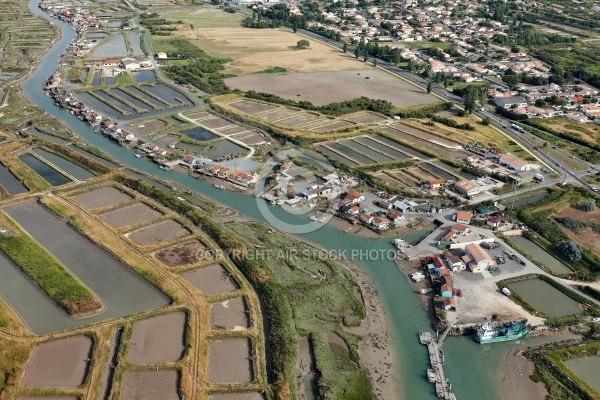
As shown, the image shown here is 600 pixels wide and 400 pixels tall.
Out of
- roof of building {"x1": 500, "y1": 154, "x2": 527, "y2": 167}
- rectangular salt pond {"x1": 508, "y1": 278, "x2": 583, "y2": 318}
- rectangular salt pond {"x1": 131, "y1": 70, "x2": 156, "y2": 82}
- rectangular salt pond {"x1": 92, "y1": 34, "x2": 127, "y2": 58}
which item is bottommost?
rectangular salt pond {"x1": 92, "y1": 34, "x2": 127, "y2": 58}

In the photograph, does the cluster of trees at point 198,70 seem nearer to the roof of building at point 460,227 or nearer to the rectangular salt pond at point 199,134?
the rectangular salt pond at point 199,134

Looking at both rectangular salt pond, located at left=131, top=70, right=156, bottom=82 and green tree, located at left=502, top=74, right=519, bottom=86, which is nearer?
rectangular salt pond, located at left=131, top=70, right=156, bottom=82

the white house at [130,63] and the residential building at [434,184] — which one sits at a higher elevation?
the residential building at [434,184]

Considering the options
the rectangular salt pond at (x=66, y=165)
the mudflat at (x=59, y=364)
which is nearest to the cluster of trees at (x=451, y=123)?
the rectangular salt pond at (x=66, y=165)

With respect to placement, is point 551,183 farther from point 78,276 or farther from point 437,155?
point 78,276

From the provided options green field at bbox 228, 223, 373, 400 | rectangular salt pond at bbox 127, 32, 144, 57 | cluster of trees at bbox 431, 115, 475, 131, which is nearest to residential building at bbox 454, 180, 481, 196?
cluster of trees at bbox 431, 115, 475, 131

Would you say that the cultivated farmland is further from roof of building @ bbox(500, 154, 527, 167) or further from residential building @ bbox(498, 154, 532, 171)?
residential building @ bbox(498, 154, 532, 171)

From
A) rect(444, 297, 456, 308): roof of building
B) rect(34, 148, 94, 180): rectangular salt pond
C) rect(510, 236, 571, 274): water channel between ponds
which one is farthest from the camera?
rect(34, 148, 94, 180): rectangular salt pond

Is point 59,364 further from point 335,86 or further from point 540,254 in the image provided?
point 335,86
